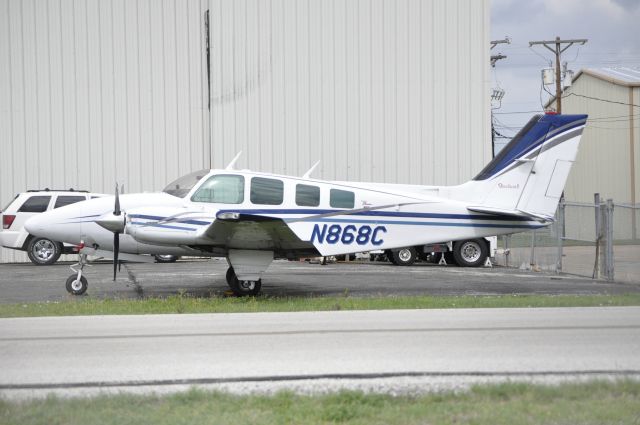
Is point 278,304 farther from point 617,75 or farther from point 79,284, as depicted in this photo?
point 617,75

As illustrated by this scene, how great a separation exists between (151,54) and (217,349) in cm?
2084

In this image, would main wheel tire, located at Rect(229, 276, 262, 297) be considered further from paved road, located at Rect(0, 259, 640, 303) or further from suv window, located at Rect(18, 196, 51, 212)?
suv window, located at Rect(18, 196, 51, 212)

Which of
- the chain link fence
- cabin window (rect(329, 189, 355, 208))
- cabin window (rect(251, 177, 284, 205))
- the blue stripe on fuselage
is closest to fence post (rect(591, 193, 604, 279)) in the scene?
the chain link fence

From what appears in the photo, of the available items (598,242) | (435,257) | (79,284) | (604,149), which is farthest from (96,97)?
(604,149)

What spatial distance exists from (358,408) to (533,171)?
474 inches

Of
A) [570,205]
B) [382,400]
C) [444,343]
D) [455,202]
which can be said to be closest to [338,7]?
[570,205]

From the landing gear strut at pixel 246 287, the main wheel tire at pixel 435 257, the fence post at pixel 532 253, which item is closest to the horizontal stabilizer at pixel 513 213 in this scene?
the landing gear strut at pixel 246 287

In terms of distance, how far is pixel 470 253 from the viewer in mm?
23125

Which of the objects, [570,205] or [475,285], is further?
[570,205]

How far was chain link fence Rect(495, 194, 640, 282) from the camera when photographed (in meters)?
17.7

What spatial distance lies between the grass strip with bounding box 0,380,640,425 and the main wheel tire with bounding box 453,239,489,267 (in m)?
16.8

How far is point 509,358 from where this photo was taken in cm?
726

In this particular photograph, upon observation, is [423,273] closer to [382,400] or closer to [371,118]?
[371,118]

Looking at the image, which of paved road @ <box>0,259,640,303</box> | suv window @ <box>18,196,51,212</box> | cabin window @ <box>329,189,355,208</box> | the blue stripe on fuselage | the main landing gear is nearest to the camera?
the main landing gear
